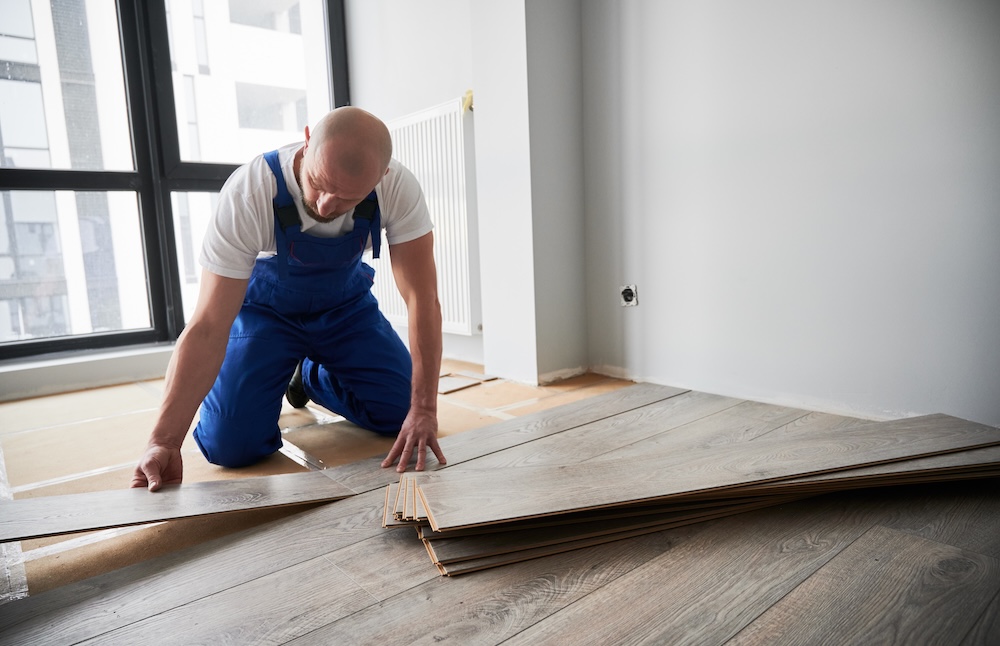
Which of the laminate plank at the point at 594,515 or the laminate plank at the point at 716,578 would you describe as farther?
the laminate plank at the point at 594,515

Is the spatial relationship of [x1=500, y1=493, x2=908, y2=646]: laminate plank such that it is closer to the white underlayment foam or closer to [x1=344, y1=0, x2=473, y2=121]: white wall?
the white underlayment foam

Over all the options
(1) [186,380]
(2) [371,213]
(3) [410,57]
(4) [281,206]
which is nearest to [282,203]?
(4) [281,206]

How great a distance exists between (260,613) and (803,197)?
196cm

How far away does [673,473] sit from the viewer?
143 centimetres

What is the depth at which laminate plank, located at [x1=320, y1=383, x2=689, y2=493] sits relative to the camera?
5.60 feet

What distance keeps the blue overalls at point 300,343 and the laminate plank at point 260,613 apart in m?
0.81

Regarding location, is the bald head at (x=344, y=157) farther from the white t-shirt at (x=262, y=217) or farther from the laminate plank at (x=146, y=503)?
the laminate plank at (x=146, y=503)

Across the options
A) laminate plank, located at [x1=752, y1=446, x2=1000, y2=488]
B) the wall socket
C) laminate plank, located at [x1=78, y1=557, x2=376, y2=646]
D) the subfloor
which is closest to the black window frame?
the subfloor

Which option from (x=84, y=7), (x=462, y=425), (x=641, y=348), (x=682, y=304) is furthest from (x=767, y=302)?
(x=84, y=7)

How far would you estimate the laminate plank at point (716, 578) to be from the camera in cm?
98

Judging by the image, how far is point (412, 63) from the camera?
11.6 ft

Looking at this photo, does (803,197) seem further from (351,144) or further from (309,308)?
(309,308)

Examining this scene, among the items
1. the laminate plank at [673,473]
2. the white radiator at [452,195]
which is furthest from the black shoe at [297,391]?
the laminate plank at [673,473]

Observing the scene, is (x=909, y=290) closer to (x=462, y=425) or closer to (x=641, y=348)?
(x=641, y=348)
